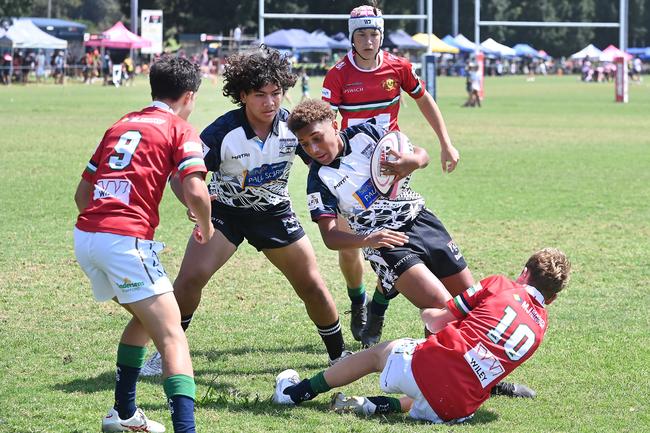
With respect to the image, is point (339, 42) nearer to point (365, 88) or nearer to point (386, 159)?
point (365, 88)

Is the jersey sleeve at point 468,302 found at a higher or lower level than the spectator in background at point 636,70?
lower

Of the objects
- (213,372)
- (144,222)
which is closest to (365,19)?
(213,372)

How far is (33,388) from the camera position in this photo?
614 cm

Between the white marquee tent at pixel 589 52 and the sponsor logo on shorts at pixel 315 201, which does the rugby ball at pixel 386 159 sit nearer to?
the sponsor logo on shorts at pixel 315 201

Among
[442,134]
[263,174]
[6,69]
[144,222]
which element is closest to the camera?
[144,222]

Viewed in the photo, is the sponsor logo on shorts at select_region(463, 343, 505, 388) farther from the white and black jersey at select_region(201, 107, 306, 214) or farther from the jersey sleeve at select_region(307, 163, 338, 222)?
the white and black jersey at select_region(201, 107, 306, 214)

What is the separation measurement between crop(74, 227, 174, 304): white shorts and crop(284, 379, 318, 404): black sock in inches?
46.8

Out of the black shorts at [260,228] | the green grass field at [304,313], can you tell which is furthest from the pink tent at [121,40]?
the black shorts at [260,228]

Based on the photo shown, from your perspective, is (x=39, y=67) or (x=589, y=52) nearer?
(x=589, y=52)

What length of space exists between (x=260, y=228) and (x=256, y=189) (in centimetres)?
25

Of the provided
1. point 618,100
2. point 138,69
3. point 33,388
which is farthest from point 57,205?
point 138,69

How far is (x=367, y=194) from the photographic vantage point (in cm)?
627

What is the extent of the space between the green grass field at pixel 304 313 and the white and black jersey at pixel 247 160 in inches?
Answer: 43.4

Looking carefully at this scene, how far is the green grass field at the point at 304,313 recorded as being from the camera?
5691 millimetres
